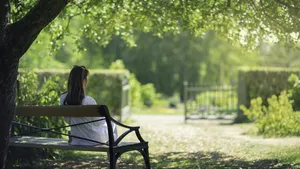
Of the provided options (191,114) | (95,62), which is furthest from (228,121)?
(95,62)

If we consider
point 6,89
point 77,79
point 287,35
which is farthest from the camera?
point 287,35

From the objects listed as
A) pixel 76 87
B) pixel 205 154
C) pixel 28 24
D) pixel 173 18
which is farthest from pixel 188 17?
pixel 28 24

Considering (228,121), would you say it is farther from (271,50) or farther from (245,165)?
(271,50)

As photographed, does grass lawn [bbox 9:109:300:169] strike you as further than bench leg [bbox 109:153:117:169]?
Yes

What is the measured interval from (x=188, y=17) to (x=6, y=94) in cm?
429

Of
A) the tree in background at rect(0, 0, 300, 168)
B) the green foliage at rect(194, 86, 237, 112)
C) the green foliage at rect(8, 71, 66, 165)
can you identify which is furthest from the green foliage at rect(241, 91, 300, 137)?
the green foliage at rect(194, 86, 237, 112)

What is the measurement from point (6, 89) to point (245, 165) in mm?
3719

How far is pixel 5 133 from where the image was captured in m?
7.06

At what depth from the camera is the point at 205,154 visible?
10656 mm

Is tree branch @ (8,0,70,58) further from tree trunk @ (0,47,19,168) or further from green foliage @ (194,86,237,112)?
green foliage @ (194,86,237,112)

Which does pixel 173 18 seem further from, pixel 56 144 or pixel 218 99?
pixel 218 99

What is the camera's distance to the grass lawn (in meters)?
9.21

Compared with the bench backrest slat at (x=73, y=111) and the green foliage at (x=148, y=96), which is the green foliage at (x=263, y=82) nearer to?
the bench backrest slat at (x=73, y=111)

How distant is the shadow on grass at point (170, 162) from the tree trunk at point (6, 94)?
2.06m
